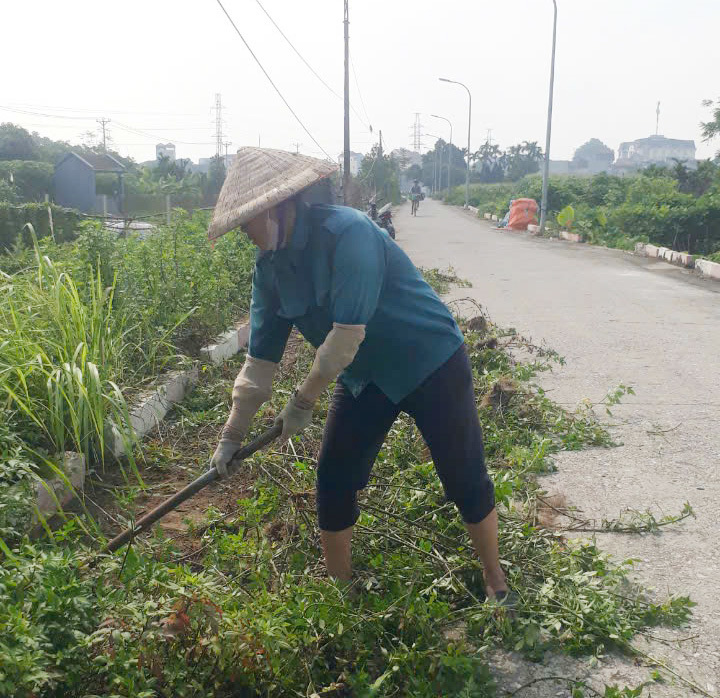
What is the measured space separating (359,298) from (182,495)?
38.2 inches

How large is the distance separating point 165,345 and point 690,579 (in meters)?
3.65

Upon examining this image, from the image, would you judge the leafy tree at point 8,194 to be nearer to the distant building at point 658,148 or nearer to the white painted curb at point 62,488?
the white painted curb at point 62,488

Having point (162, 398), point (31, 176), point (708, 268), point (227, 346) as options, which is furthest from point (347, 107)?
point (31, 176)

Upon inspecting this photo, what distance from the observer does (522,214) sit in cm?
2733

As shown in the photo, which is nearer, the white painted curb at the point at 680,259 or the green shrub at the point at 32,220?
the white painted curb at the point at 680,259

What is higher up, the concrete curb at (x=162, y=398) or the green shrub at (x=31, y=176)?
the green shrub at (x=31, y=176)

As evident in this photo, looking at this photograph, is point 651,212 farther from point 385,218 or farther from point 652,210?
point 385,218

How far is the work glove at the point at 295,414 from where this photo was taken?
106 inches

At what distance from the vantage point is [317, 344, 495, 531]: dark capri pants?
265 cm

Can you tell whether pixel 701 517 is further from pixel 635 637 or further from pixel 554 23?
pixel 554 23

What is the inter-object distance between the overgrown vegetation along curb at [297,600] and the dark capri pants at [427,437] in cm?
35

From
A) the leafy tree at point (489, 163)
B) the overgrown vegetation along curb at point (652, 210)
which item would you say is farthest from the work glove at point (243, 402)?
the leafy tree at point (489, 163)

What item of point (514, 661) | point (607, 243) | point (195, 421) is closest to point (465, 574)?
point (514, 661)

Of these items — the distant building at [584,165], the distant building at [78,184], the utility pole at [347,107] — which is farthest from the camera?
the distant building at [584,165]
